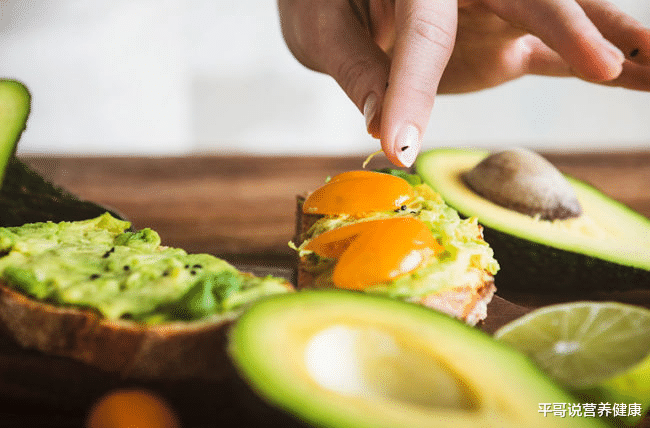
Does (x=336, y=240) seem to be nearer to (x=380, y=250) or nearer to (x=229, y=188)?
(x=380, y=250)

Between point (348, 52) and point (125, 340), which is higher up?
point (348, 52)

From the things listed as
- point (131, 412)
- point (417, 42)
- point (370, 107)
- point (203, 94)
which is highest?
point (417, 42)

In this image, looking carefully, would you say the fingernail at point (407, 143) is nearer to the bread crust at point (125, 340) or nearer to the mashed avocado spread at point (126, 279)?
the mashed avocado spread at point (126, 279)

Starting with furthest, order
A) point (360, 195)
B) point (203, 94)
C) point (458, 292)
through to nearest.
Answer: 1. point (203, 94)
2. point (360, 195)
3. point (458, 292)

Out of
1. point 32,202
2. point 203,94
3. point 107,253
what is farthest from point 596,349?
point 203,94

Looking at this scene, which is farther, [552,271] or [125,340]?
[552,271]

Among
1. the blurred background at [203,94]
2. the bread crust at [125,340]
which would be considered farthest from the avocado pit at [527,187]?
the blurred background at [203,94]

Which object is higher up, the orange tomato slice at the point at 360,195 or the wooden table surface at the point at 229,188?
Result: the orange tomato slice at the point at 360,195

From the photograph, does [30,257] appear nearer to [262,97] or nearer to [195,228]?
[195,228]
